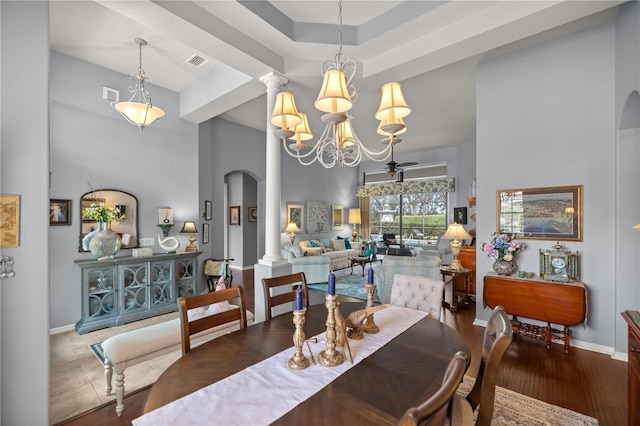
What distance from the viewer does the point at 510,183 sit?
343cm

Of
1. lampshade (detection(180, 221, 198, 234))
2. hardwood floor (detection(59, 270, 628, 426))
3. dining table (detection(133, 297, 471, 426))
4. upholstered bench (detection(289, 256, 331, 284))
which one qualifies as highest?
lampshade (detection(180, 221, 198, 234))

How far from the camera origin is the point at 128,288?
3773 mm

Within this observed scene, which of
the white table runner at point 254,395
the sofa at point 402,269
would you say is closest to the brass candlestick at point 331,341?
the white table runner at point 254,395

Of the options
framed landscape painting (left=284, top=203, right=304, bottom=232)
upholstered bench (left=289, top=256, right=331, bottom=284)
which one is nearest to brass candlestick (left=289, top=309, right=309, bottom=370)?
upholstered bench (left=289, top=256, right=331, bottom=284)

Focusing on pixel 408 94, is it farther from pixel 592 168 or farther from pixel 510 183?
pixel 592 168

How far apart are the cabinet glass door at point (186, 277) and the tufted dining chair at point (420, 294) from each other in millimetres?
3381

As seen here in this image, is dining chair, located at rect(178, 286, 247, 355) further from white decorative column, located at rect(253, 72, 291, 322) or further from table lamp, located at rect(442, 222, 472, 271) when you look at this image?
table lamp, located at rect(442, 222, 472, 271)

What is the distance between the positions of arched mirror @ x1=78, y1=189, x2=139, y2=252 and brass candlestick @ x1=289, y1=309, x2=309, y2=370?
12.5 feet

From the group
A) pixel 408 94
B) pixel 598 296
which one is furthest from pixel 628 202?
pixel 408 94

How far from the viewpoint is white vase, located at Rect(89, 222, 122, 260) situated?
11.5 ft

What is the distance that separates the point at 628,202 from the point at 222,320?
3858 millimetres

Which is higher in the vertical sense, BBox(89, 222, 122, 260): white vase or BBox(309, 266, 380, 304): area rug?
BBox(89, 222, 122, 260): white vase

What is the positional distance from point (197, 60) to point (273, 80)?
1256 millimetres

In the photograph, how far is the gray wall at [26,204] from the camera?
156cm
